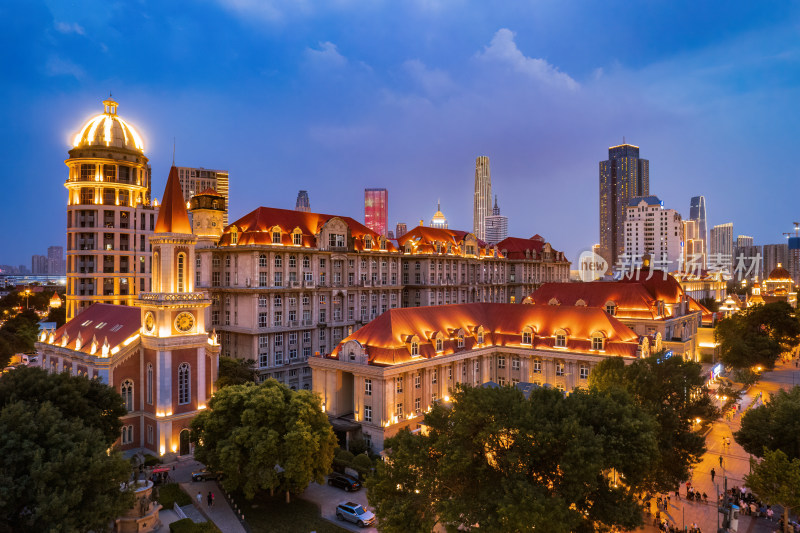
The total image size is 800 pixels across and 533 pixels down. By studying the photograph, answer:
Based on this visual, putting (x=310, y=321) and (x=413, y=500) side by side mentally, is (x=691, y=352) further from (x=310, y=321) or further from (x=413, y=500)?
(x=413, y=500)

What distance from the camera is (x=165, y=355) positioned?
5203 centimetres

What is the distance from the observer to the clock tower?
5222 centimetres

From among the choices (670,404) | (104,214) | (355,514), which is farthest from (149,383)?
(670,404)

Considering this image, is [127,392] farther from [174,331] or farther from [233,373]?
[233,373]

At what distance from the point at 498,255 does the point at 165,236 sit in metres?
85.0

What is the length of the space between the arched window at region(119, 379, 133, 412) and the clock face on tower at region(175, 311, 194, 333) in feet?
25.6

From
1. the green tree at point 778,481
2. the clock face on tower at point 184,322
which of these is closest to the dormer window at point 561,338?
the green tree at point 778,481

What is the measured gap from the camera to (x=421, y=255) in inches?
3878

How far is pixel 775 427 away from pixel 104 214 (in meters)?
95.8

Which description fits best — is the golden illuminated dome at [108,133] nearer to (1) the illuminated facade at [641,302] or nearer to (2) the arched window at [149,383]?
Answer: (2) the arched window at [149,383]

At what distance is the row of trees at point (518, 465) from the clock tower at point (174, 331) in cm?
2826

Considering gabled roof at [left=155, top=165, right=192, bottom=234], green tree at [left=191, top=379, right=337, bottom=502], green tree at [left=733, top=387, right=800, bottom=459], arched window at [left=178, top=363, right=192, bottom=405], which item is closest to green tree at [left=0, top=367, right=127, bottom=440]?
green tree at [left=191, top=379, right=337, bottom=502]

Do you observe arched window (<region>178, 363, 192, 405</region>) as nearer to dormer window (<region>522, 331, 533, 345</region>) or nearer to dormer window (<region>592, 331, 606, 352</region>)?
dormer window (<region>522, 331, 533, 345</region>)

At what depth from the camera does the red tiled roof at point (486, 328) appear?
59656 millimetres
